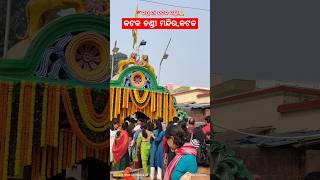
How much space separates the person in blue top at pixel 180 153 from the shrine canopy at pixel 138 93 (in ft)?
0.60

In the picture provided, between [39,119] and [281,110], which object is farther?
[281,110]

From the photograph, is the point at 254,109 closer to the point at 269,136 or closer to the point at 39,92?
the point at 269,136

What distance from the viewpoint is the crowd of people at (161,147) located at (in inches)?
209

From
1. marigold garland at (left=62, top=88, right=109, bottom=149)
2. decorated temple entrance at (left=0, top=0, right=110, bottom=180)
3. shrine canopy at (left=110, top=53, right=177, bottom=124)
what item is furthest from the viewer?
shrine canopy at (left=110, top=53, right=177, bottom=124)

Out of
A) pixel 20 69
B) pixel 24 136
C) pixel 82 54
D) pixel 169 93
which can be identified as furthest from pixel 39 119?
pixel 169 93

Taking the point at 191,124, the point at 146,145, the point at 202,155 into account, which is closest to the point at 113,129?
the point at 146,145

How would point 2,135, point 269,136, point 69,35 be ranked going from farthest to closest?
point 269,136 → point 69,35 → point 2,135

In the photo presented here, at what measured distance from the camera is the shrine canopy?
210 inches

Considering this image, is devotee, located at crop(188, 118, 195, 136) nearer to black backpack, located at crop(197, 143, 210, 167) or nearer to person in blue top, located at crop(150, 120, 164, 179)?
black backpack, located at crop(197, 143, 210, 167)

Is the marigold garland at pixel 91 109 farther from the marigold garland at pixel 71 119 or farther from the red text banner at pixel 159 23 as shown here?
the red text banner at pixel 159 23

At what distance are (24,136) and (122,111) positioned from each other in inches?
50.6

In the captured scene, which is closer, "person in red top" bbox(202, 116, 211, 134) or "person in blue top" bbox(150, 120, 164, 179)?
"person in blue top" bbox(150, 120, 164, 179)

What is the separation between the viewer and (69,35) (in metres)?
5.07

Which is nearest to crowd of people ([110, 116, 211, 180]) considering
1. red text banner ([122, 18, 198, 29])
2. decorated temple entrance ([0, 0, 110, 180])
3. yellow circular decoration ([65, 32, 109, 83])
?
decorated temple entrance ([0, 0, 110, 180])
